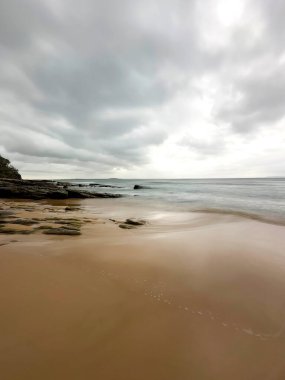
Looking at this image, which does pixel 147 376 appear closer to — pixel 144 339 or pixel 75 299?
pixel 144 339

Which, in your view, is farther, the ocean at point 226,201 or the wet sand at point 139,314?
the ocean at point 226,201

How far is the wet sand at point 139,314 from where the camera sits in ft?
7.30

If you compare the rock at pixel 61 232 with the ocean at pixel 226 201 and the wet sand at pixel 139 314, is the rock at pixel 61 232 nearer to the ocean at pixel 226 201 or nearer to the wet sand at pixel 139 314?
the wet sand at pixel 139 314

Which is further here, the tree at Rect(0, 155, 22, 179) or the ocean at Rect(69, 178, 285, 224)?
the tree at Rect(0, 155, 22, 179)

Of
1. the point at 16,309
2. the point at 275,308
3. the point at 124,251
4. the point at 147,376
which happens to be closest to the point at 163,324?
the point at 147,376

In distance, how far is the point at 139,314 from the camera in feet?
9.98

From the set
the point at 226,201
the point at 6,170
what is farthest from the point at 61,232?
the point at 6,170

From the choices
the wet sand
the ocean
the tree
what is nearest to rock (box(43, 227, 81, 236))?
the wet sand

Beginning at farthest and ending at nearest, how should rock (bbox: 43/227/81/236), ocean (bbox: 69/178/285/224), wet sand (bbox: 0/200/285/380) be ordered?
1. ocean (bbox: 69/178/285/224)
2. rock (bbox: 43/227/81/236)
3. wet sand (bbox: 0/200/285/380)

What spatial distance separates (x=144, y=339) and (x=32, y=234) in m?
5.90

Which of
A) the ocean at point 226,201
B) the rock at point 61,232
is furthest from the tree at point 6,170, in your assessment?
the rock at point 61,232

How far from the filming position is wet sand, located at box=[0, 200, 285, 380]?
2.23 meters

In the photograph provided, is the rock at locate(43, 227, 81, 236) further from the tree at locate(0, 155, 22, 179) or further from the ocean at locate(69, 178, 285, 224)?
the tree at locate(0, 155, 22, 179)

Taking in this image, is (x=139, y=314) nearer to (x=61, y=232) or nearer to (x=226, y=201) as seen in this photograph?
(x=61, y=232)
